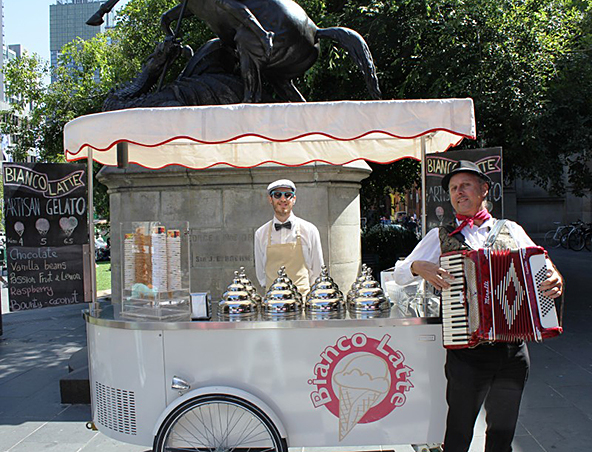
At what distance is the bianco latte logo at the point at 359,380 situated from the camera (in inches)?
131

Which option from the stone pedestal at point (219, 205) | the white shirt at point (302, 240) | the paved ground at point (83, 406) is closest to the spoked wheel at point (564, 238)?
the paved ground at point (83, 406)

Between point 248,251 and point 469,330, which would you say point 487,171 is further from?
point 248,251

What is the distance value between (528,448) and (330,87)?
9145mm

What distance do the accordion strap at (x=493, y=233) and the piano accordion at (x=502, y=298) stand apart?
0.40 ft

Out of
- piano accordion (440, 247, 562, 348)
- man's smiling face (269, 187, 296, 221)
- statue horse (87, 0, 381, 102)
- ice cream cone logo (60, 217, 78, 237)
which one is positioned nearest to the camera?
piano accordion (440, 247, 562, 348)

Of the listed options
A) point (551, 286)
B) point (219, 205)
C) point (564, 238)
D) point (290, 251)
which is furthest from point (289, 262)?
point (564, 238)

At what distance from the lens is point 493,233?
3014mm

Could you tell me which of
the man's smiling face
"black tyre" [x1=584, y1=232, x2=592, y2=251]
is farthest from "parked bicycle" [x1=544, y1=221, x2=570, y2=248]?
the man's smiling face

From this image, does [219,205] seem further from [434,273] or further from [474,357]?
[474,357]

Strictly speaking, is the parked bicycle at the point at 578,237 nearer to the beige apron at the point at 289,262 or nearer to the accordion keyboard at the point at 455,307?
the beige apron at the point at 289,262

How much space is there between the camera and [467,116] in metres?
3.35

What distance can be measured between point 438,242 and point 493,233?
12.9 inches

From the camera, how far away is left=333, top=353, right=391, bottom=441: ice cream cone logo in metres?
3.34

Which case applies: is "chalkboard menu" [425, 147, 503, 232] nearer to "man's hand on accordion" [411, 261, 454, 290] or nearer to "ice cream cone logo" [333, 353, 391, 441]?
"man's hand on accordion" [411, 261, 454, 290]
